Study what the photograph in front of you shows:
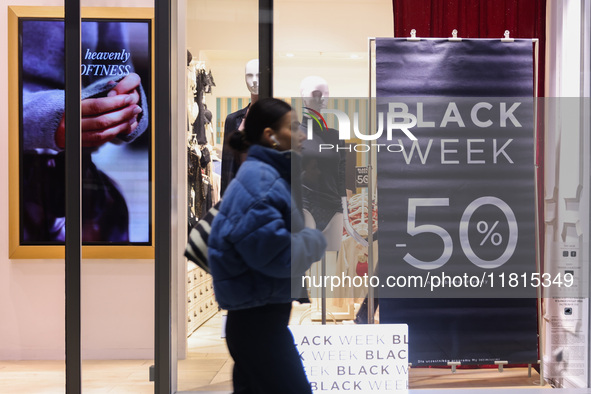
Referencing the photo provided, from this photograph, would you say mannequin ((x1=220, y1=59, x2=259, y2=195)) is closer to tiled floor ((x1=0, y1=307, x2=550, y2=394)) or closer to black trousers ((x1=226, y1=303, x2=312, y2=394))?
tiled floor ((x1=0, y1=307, x2=550, y2=394))

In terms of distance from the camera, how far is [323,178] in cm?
257

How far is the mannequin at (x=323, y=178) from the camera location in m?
2.54

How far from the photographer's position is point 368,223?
258 cm

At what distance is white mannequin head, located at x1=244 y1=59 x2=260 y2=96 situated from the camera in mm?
2650

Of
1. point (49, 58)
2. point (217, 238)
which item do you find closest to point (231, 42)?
point (217, 238)

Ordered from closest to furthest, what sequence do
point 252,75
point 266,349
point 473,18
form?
point 266,349 < point 252,75 < point 473,18

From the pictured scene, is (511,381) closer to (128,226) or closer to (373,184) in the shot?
(373,184)

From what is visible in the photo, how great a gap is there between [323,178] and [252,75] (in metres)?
0.58

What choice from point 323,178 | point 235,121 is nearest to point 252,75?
point 235,121

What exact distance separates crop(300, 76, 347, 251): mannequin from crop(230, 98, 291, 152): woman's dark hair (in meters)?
0.14
